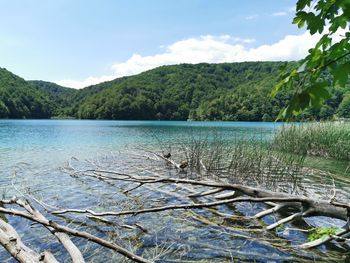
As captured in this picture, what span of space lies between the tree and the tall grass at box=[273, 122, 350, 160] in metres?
14.0

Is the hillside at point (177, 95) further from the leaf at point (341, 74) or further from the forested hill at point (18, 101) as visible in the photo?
the leaf at point (341, 74)

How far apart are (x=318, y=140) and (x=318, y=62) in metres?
16.1

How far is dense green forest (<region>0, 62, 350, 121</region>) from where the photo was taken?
9724 centimetres

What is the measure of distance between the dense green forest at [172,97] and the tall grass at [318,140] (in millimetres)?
71338

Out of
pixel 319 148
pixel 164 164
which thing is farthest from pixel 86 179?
pixel 319 148

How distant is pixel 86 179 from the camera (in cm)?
1029

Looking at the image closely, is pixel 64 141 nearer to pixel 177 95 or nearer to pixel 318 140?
pixel 318 140

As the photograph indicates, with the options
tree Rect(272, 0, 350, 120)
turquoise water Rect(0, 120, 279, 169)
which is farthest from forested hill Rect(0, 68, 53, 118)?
tree Rect(272, 0, 350, 120)

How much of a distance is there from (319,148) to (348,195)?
884cm

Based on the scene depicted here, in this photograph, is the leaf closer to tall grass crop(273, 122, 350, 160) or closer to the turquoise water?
the turquoise water

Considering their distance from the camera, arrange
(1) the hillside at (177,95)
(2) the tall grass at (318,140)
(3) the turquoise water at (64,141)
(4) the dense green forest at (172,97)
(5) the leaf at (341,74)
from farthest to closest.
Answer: (1) the hillside at (177,95), (4) the dense green forest at (172,97), (3) the turquoise water at (64,141), (2) the tall grass at (318,140), (5) the leaf at (341,74)

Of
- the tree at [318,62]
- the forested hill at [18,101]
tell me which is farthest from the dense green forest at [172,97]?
the tree at [318,62]

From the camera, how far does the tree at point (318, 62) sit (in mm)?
1718

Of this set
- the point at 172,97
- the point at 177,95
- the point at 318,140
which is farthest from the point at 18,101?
the point at 318,140
